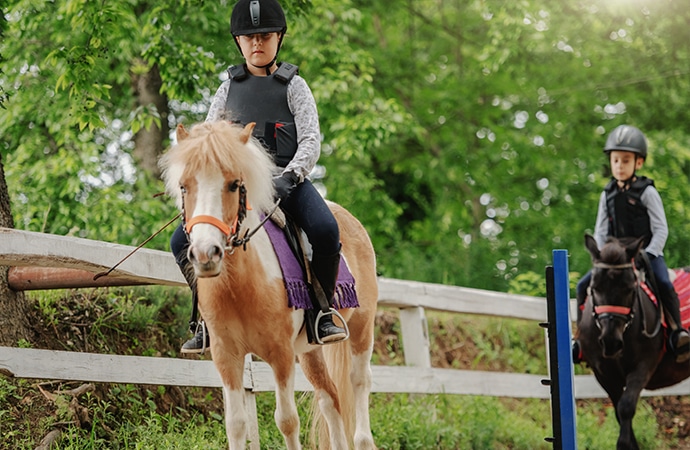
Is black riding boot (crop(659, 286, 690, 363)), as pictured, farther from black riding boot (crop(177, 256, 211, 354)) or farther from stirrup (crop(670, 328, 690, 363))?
black riding boot (crop(177, 256, 211, 354))

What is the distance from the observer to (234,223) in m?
4.30

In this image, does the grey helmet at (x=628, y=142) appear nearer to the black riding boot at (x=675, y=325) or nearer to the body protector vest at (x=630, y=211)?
the body protector vest at (x=630, y=211)

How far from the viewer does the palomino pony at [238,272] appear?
4.15 metres

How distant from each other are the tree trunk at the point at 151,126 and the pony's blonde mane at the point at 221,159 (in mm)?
7390

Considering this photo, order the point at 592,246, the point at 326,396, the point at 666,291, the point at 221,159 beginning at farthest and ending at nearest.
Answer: the point at 666,291, the point at 592,246, the point at 326,396, the point at 221,159

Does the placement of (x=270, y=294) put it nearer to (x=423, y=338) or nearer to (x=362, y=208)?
(x=423, y=338)

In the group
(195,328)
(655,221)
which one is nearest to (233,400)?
(195,328)

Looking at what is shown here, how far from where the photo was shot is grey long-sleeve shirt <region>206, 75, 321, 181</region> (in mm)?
4992

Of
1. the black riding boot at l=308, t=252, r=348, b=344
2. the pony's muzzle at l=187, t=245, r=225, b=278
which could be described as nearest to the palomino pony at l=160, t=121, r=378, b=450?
the pony's muzzle at l=187, t=245, r=225, b=278

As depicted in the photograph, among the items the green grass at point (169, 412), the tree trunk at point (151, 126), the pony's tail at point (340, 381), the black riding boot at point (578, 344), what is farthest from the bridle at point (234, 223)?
the tree trunk at point (151, 126)

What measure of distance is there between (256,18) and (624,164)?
4.68m

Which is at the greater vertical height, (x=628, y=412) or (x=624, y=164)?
(x=624, y=164)

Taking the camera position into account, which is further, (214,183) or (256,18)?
(256,18)

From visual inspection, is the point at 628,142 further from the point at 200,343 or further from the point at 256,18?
the point at 200,343
